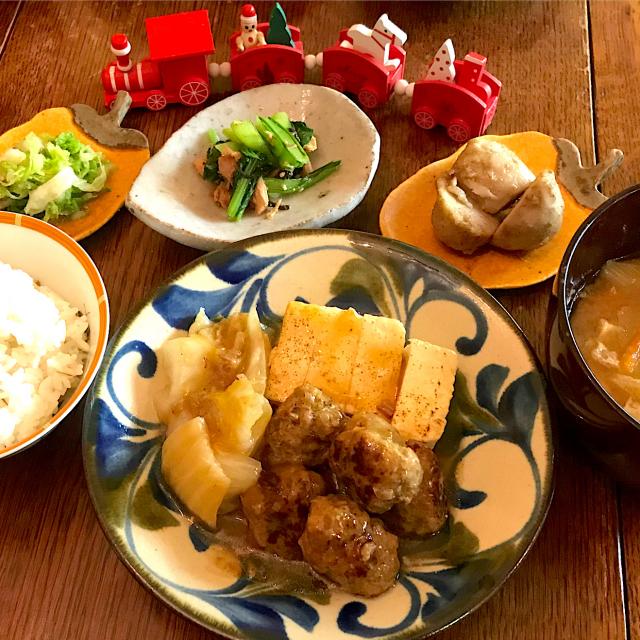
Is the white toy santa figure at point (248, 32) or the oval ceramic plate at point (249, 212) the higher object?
the white toy santa figure at point (248, 32)

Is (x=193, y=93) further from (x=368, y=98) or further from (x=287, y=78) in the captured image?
(x=368, y=98)

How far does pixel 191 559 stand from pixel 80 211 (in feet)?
3.82

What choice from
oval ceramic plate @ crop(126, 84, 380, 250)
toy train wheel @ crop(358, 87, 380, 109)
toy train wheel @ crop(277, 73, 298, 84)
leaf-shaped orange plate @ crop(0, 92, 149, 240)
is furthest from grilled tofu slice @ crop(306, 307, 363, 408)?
toy train wheel @ crop(277, 73, 298, 84)

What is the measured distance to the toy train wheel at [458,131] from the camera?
7.04ft

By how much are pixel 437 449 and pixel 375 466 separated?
0.94 feet

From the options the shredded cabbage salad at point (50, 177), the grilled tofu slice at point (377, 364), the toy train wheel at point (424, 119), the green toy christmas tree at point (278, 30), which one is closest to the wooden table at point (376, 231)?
the toy train wheel at point (424, 119)

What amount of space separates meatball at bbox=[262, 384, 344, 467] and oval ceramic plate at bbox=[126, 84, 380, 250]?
609mm

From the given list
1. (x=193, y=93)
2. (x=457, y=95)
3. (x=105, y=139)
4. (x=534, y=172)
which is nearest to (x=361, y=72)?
(x=457, y=95)

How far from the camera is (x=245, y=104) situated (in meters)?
2.21

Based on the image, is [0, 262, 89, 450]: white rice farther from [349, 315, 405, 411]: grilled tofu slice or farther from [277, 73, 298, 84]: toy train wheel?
[277, 73, 298, 84]: toy train wheel

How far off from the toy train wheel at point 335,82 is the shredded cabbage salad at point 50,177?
84cm

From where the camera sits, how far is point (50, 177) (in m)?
2.00

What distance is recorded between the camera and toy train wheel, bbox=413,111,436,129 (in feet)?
7.18

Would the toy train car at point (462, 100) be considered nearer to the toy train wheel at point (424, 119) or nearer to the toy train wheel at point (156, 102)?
the toy train wheel at point (424, 119)
